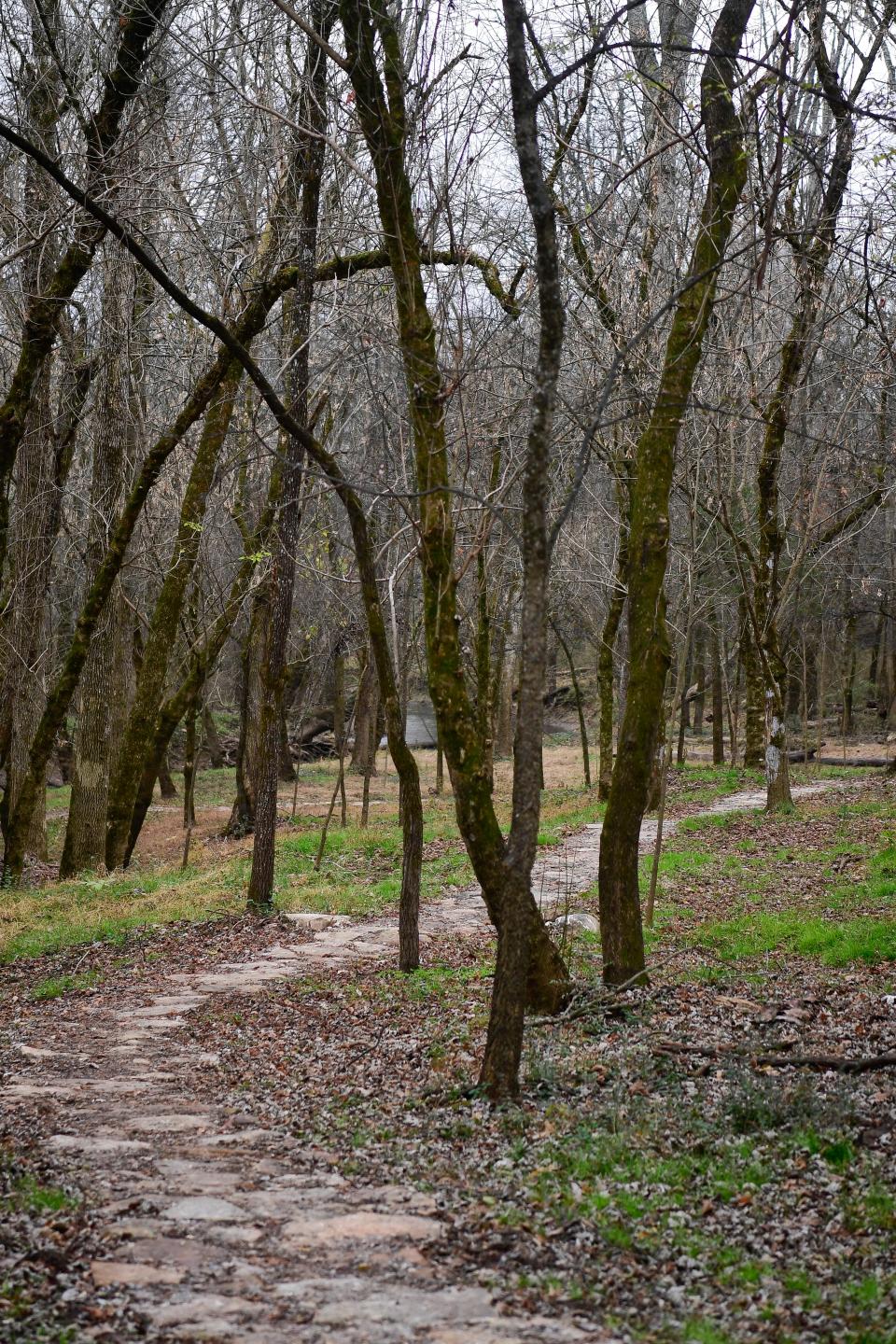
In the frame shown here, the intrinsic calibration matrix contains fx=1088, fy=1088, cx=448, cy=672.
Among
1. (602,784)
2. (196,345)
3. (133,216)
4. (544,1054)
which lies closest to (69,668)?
(196,345)

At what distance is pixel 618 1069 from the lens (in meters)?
5.68

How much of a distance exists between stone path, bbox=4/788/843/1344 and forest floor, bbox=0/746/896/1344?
2cm

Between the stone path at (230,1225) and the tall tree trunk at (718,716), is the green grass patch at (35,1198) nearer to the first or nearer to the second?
the stone path at (230,1225)

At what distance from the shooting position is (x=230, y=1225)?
397cm

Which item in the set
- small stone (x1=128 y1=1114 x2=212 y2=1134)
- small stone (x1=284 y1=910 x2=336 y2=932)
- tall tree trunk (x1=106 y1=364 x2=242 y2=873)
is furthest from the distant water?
small stone (x1=128 y1=1114 x2=212 y2=1134)

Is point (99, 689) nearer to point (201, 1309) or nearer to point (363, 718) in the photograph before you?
point (201, 1309)

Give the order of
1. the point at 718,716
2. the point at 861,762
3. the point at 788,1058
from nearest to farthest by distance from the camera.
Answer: the point at 788,1058, the point at 861,762, the point at 718,716

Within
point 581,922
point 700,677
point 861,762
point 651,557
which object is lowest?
point 581,922

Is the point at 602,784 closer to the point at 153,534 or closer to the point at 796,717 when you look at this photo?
the point at 153,534

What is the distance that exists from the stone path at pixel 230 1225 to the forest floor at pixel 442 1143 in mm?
16

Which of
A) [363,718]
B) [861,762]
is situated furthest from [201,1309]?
[363,718]

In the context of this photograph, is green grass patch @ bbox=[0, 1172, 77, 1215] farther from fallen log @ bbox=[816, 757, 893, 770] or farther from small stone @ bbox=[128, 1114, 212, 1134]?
fallen log @ bbox=[816, 757, 893, 770]

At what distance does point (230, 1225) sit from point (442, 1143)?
1.24 metres

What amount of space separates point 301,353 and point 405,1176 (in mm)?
7853
